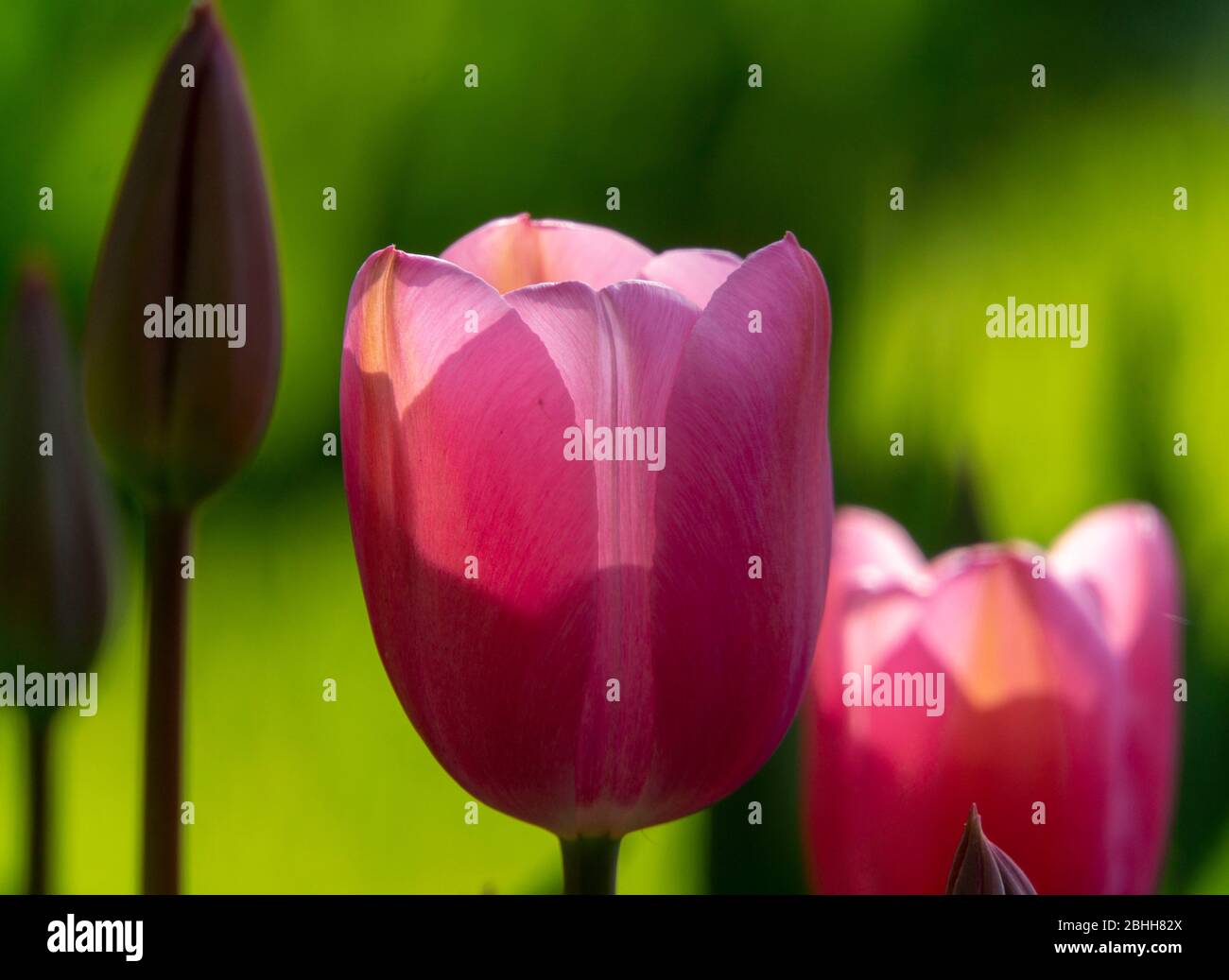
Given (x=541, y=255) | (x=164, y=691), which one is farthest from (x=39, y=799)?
(x=541, y=255)

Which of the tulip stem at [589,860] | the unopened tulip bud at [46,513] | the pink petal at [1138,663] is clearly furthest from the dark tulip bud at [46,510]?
the pink petal at [1138,663]

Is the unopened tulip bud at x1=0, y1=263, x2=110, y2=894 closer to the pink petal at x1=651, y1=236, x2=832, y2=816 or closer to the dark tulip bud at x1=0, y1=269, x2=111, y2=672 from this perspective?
the dark tulip bud at x1=0, y1=269, x2=111, y2=672

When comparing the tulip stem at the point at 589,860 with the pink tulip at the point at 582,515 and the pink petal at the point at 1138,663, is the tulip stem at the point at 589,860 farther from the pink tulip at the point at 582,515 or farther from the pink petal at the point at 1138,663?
the pink petal at the point at 1138,663

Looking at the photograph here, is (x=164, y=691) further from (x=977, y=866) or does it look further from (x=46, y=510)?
(x=977, y=866)

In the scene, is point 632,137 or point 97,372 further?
point 632,137

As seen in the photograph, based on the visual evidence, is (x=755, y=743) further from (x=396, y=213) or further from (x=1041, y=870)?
(x=396, y=213)

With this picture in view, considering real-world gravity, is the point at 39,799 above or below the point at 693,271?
below
